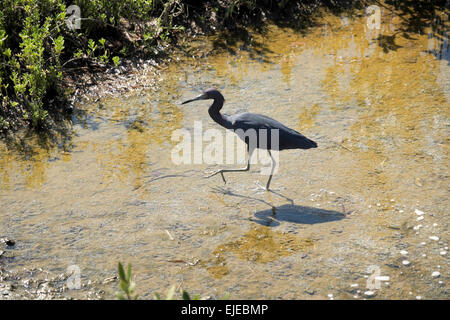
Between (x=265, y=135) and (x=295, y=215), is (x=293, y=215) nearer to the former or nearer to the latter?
(x=295, y=215)

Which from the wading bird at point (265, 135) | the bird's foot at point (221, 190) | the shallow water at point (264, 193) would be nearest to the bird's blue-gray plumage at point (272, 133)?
the wading bird at point (265, 135)

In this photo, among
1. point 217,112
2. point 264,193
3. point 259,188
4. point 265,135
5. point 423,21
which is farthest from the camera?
point 423,21

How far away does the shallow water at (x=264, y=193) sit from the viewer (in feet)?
12.8

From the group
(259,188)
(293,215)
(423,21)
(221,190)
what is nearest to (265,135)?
(259,188)

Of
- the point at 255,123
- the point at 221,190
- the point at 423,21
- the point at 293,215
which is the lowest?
the point at 293,215

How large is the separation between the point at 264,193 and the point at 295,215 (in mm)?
432

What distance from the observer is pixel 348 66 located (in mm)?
6977

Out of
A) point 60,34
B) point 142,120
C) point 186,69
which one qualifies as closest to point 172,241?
point 142,120

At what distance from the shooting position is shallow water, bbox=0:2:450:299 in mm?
3908

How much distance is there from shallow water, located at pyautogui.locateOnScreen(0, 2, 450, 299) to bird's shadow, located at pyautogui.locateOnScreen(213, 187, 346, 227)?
1 centimetres

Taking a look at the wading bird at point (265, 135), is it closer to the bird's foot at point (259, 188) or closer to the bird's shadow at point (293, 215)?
the bird's foot at point (259, 188)

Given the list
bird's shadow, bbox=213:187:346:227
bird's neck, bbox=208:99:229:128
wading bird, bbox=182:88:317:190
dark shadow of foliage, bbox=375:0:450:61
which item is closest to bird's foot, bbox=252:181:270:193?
wading bird, bbox=182:88:317:190

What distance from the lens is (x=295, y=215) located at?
4.59m

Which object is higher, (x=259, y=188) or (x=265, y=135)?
(x=265, y=135)
